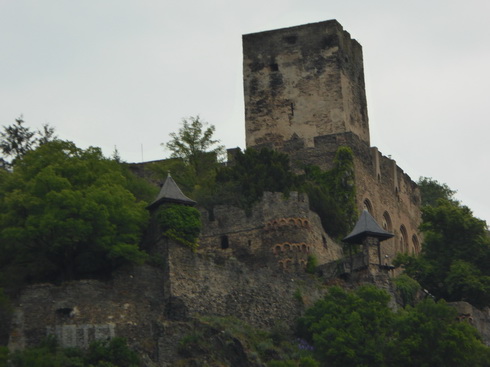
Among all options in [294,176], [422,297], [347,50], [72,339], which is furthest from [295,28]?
[72,339]

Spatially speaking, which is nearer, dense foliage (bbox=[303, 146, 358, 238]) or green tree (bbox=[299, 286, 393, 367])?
green tree (bbox=[299, 286, 393, 367])

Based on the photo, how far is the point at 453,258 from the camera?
56.8m

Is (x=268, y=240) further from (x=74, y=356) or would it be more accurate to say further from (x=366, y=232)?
(x=74, y=356)

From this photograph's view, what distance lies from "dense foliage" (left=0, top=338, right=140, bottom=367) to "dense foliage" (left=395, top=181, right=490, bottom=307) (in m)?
15.6

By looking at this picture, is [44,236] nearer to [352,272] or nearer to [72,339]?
[72,339]

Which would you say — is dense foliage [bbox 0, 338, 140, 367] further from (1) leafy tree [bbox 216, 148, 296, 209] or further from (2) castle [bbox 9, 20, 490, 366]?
(1) leafy tree [bbox 216, 148, 296, 209]

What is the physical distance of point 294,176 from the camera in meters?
57.9

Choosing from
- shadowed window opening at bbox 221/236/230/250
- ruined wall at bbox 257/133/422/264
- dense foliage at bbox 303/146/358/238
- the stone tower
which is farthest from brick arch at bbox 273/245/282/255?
the stone tower

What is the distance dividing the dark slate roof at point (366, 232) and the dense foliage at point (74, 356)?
11.3 m

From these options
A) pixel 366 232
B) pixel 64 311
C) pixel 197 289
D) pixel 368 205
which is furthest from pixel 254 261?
pixel 64 311

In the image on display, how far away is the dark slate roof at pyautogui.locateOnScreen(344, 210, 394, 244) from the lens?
173ft

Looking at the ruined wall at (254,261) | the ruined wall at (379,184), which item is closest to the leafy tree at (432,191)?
the ruined wall at (379,184)

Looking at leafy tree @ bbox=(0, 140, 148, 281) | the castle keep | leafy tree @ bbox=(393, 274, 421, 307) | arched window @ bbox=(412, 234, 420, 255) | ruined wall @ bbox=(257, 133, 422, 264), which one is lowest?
leafy tree @ bbox=(393, 274, 421, 307)

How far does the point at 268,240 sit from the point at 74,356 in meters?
12.6
